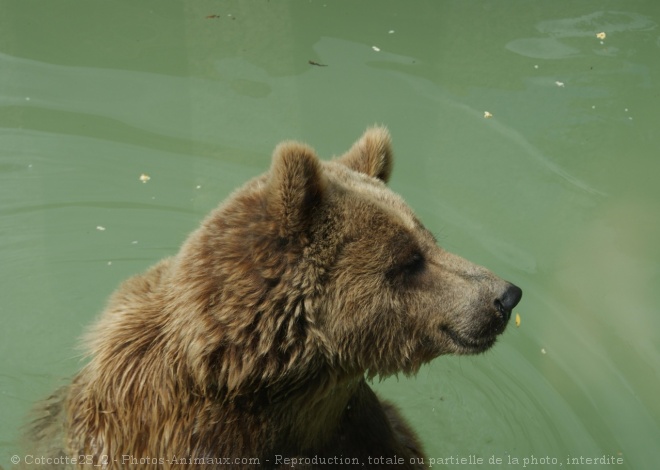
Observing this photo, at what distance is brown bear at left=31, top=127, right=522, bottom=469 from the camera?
3.92 m

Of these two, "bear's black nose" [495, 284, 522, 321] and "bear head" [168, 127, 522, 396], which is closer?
"bear head" [168, 127, 522, 396]

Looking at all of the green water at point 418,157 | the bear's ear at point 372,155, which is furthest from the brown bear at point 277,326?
the green water at point 418,157

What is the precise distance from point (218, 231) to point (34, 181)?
3.91m

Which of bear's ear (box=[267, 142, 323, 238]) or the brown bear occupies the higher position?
bear's ear (box=[267, 142, 323, 238])

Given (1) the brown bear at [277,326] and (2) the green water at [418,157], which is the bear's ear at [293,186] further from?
(2) the green water at [418,157]

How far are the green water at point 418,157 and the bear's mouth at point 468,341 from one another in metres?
1.83

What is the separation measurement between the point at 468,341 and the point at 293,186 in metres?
1.18

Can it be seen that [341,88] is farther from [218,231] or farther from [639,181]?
[218,231]

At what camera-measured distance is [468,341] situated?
431 cm

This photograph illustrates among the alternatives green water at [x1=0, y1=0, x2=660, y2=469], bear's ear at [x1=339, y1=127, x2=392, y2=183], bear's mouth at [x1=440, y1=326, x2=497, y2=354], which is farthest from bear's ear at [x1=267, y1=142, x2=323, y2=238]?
green water at [x1=0, y1=0, x2=660, y2=469]

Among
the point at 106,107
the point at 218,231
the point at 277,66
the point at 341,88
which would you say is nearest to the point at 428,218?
the point at 341,88

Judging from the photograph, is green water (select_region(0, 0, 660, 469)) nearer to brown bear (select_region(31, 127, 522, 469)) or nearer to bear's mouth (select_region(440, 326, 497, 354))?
brown bear (select_region(31, 127, 522, 469))

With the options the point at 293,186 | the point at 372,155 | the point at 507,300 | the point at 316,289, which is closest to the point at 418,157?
the point at 372,155

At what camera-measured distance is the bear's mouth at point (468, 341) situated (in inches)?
169
